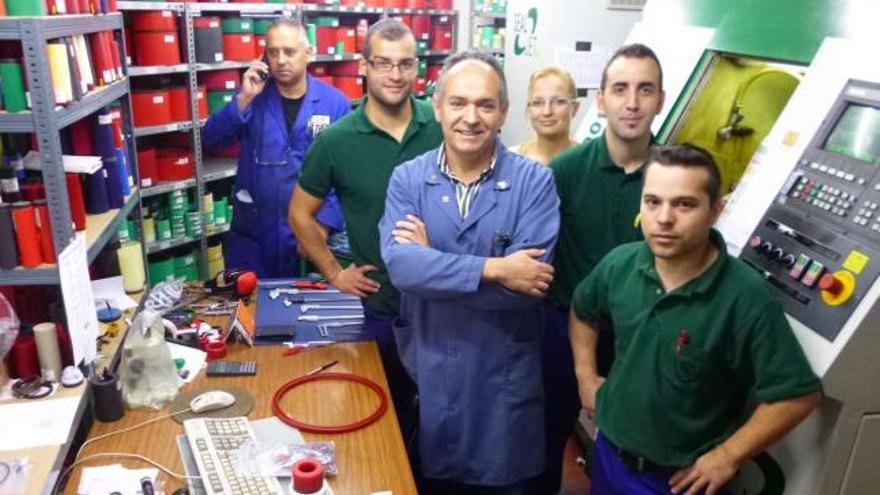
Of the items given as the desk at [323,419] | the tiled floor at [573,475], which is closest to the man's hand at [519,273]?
the desk at [323,419]

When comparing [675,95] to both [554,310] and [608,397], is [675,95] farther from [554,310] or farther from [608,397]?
[608,397]

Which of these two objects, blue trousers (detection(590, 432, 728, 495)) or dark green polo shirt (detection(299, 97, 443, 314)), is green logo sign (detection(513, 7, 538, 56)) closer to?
dark green polo shirt (detection(299, 97, 443, 314))

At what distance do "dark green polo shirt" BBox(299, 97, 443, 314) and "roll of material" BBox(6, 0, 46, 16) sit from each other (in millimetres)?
944

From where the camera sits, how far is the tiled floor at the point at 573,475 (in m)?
2.94

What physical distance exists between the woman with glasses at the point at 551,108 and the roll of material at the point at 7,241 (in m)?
1.86

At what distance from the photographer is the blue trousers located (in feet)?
5.71

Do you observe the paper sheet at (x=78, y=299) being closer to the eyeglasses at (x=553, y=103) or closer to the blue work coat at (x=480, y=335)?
the blue work coat at (x=480, y=335)

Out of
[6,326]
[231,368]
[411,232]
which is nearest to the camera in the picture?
[6,326]

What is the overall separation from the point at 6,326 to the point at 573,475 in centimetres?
229

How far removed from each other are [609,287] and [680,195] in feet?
1.12

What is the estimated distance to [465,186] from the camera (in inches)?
74.4

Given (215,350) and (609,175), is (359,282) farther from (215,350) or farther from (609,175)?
(609,175)

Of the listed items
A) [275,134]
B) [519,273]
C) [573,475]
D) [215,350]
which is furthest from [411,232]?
[275,134]

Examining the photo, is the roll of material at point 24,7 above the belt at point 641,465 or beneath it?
above
